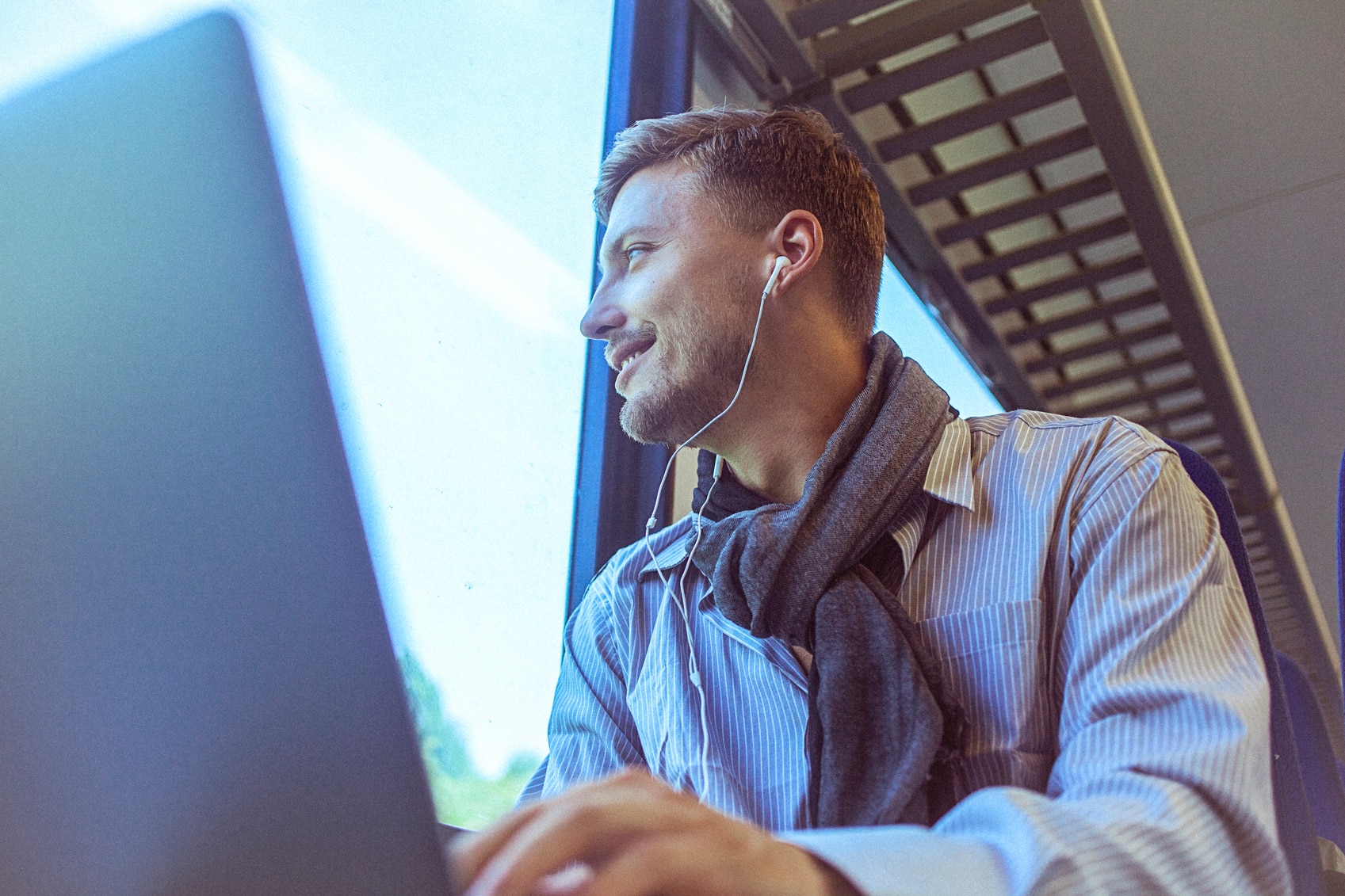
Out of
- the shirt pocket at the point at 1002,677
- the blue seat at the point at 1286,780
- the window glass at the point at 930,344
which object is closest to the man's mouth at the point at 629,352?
the shirt pocket at the point at 1002,677

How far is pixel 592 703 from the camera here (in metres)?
1.11

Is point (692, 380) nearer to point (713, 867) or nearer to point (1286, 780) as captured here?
point (1286, 780)

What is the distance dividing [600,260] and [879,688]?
0.69m

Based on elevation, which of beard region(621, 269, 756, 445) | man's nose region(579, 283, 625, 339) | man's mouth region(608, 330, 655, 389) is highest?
man's nose region(579, 283, 625, 339)

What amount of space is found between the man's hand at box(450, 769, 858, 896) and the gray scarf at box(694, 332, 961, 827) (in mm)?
392

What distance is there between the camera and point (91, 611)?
1.04 feet

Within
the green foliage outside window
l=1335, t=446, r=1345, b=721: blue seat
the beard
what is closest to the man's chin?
the beard

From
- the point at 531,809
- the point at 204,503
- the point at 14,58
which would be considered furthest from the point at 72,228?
the point at 14,58

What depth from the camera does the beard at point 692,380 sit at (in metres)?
1.20

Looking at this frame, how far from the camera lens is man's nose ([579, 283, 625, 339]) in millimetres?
1258

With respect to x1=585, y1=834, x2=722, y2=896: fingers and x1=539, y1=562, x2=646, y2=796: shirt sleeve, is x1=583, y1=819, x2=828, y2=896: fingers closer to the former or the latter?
x1=585, y1=834, x2=722, y2=896: fingers

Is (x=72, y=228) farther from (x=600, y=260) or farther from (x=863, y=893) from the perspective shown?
(x=600, y=260)

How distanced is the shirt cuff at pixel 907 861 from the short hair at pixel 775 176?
895 mm

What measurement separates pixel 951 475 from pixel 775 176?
0.52m
